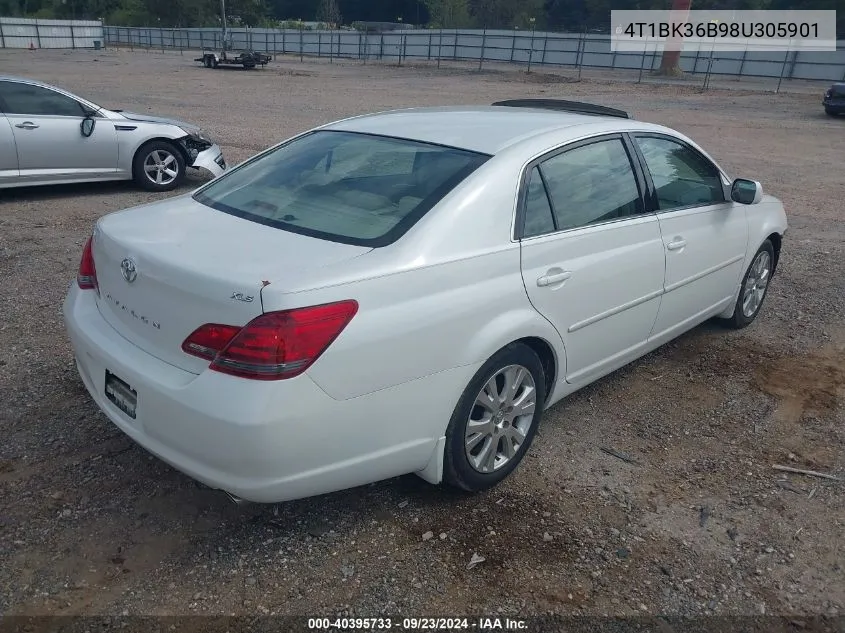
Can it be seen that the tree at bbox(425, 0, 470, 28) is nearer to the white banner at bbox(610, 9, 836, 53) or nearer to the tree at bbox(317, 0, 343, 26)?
the tree at bbox(317, 0, 343, 26)

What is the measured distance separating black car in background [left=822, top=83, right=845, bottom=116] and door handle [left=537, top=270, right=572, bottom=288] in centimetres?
2272

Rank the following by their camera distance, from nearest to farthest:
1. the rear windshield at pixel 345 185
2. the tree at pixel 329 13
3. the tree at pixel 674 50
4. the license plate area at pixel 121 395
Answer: the license plate area at pixel 121 395
the rear windshield at pixel 345 185
the tree at pixel 674 50
the tree at pixel 329 13

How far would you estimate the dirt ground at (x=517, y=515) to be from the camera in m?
2.71

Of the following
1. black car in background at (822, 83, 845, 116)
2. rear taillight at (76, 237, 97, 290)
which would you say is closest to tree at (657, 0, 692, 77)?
black car in background at (822, 83, 845, 116)

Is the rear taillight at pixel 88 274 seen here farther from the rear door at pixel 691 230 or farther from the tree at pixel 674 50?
the tree at pixel 674 50

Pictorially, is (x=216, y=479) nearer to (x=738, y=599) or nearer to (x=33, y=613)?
(x=33, y=613)

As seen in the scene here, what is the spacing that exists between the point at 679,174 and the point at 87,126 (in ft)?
22.8

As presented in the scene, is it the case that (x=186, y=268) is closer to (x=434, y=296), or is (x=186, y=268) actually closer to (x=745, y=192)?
(x=434, y=296)

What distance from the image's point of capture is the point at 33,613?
2531 millimetres

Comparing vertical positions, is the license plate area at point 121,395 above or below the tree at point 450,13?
below

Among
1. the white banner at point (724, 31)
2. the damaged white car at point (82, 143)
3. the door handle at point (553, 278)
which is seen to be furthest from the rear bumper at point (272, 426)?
the white banner at point (724, 31)

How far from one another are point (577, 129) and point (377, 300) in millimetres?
1671

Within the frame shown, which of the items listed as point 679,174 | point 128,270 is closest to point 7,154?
point 128,270

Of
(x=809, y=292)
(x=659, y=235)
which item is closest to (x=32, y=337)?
(x=659, y=235)
